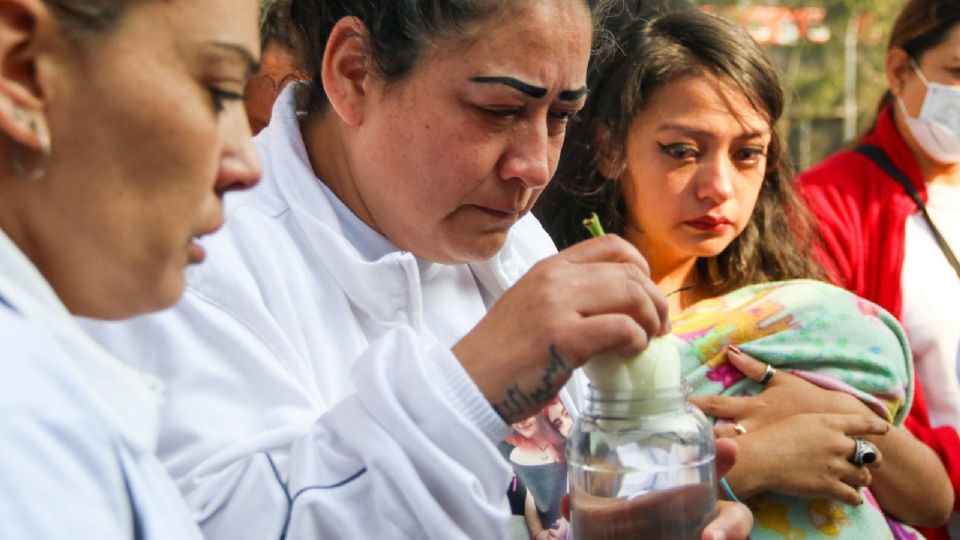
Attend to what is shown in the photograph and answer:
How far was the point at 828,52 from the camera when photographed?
15.9m

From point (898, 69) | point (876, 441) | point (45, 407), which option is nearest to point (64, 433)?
point (45, 407)

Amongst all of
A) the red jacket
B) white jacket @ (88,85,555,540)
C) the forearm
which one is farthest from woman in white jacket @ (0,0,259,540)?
the red jacket

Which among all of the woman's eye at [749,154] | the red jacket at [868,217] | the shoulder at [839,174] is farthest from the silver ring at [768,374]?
the shoulder at [839,174]

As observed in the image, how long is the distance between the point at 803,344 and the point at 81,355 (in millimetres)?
1585

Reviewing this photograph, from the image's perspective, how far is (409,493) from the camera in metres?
1.36

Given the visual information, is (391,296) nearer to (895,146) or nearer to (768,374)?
(768,374)

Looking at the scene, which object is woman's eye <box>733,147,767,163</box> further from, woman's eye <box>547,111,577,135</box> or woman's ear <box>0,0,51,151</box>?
woman's ear <box>0,0,51,151</box>

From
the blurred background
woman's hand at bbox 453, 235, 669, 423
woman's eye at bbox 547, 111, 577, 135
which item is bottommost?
the blurred background

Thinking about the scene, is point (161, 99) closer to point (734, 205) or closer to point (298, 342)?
point (298, 342)

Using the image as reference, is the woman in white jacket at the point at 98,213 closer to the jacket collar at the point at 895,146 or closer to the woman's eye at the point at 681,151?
the woman's eye at the point at 681,151

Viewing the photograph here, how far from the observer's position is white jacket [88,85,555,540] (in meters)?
1.37

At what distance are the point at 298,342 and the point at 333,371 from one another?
0.08 metres

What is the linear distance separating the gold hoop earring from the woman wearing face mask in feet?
8.02

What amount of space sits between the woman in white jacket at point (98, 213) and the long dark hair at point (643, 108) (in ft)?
5.77
